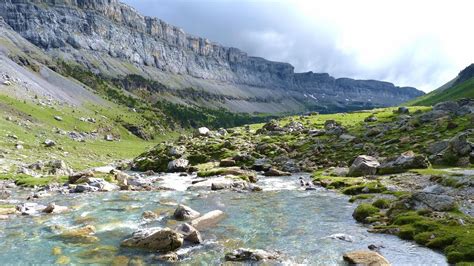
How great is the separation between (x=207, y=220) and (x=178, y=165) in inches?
2417

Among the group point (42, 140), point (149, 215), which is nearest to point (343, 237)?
point (149, 215)

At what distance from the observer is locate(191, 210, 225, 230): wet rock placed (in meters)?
39.0

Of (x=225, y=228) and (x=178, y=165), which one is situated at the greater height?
(x=178, y=165)

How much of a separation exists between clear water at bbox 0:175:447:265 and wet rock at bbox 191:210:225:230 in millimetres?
918

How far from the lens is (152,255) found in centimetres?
3023

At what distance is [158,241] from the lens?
104ft

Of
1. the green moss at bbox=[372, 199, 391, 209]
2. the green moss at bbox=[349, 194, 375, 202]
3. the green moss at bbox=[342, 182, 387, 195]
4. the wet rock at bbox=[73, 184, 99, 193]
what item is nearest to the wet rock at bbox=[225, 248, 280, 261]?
the green moss at bbox=[372, 199, 391, 209]

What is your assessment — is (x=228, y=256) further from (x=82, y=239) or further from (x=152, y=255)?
(x=82, y=239)

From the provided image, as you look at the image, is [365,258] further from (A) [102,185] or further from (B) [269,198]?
(A) [102,185]

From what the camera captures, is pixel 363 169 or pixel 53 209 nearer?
pixel 53 209

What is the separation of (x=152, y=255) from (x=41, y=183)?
164ft

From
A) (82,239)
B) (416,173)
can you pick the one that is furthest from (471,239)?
(416,173)

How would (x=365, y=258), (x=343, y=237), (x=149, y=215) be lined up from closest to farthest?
1. (x=365, y=258)
2. (x=343, y=237)
3. (x=149, y=215)

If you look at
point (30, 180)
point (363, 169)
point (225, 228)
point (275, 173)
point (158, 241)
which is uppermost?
point (363, 169)
